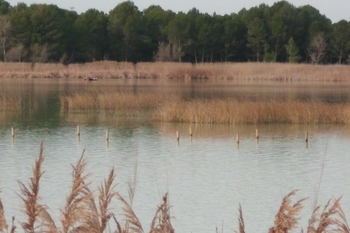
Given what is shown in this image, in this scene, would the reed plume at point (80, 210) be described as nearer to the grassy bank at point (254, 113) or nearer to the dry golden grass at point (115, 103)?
the grassy bank at point (254, 113)

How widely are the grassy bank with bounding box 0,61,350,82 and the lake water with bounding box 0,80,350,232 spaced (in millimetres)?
25757

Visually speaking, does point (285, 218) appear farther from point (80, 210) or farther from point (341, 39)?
point (341, 39)

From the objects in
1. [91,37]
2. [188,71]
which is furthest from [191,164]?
[91,37]

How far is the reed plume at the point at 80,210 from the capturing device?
3.75m

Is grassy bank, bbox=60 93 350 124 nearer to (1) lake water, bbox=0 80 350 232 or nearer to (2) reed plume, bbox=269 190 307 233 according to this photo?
(1) lake water, bbox=0 80 350 232

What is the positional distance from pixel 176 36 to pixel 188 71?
17708 millimetres

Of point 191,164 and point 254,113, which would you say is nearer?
point 191,164

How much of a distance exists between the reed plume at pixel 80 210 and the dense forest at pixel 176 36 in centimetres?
5788

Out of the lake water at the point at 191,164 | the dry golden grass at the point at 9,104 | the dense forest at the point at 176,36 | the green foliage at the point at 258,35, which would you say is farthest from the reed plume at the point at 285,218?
the green foliage at the point at 258,35

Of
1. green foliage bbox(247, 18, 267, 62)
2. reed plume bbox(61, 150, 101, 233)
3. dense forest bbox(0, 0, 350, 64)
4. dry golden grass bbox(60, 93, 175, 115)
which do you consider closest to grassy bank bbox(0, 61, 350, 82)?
dense forest bbox(0, 0, 350, 64)

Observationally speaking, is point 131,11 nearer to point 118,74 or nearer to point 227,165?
point 118,74

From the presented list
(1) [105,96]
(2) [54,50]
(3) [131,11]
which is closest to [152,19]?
(3) [131,11]

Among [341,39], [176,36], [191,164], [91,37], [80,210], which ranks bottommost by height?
[191,164]

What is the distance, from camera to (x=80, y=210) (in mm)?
3898
